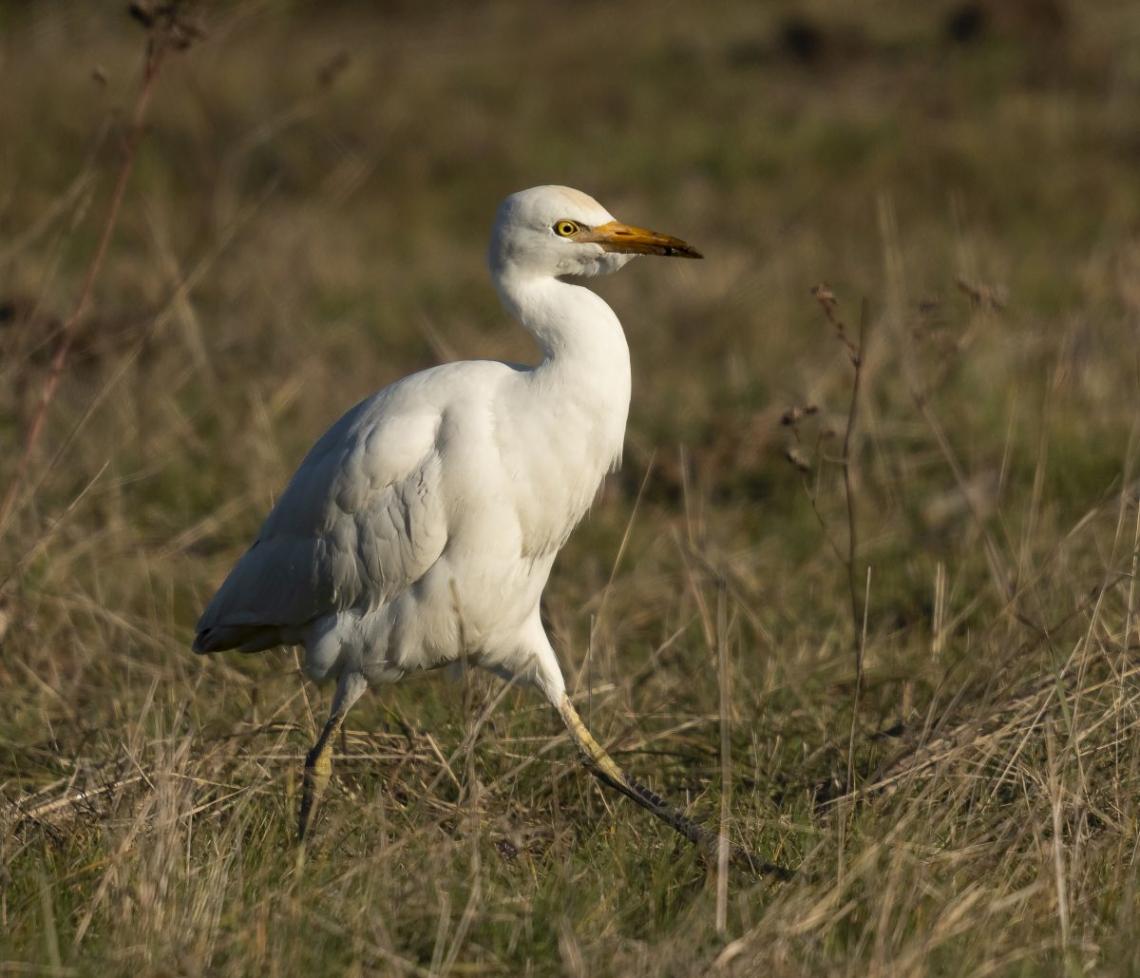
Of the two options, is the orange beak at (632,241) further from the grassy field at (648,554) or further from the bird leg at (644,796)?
the bird leg at (644,796)

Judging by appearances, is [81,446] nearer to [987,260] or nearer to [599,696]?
[599,696]

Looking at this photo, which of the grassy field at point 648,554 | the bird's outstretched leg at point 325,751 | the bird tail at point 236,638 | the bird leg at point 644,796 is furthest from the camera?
the bird tail at point 236,638

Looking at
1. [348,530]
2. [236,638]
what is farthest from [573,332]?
[236,638]

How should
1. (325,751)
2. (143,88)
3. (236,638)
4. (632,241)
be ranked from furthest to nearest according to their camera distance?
(143,88), (236,638), (325,751), (632,241)

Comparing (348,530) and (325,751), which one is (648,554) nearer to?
(348,530)

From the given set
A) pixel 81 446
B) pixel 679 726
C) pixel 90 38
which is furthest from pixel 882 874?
pixel 90 38

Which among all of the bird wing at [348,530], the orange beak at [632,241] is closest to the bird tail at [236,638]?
the bird wing at [348,530]

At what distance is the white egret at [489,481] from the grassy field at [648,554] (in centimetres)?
19

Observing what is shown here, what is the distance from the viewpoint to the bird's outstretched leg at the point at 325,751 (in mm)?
3688

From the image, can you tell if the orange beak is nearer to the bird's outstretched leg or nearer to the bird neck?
the bird neck

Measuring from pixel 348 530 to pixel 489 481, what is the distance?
0.40m

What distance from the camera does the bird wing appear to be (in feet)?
12.3

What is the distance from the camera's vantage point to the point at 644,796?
12.2 ft

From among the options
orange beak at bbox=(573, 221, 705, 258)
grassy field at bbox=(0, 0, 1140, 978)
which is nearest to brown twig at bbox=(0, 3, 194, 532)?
grassy field at bbox=(0, 0, 1140, 978)
